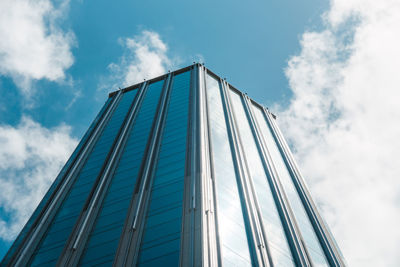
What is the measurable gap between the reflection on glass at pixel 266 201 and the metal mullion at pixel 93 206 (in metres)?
15.0

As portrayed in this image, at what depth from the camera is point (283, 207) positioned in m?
37.3

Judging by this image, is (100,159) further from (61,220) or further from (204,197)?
(204,197)

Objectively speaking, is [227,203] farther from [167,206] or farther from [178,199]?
[167,206]

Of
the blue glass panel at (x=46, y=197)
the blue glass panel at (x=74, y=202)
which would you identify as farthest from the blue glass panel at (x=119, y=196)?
the blue glass panel at (x=46, y=197)

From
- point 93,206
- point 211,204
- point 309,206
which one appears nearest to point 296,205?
point 309,206

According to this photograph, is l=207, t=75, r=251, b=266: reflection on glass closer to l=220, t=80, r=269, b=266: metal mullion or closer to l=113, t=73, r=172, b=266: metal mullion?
l=220, t=80, r=269, b=266: metal mullion

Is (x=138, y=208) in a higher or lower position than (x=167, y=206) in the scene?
higher

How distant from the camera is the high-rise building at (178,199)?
2358 centimetres

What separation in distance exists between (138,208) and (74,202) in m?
11.3

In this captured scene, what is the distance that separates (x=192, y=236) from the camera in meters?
21.8

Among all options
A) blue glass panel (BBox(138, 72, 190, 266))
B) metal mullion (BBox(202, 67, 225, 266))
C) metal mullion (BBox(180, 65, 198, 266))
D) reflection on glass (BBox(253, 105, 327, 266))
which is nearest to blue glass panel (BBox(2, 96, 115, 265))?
blue glass panel (BBox(138, 72, 190, 266))

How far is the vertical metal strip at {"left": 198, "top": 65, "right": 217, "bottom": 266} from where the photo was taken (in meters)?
20.7

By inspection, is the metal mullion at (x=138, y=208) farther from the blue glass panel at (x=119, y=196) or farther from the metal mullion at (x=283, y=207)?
the metal mullion at (x=283, y=207)

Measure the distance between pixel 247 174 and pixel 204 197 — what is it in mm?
12518
